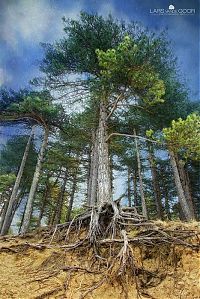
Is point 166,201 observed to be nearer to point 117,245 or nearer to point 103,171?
point 103,171

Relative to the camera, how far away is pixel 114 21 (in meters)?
8.57

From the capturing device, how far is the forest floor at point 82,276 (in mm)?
3113

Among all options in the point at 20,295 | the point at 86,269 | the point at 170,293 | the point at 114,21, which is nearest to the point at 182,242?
the point at 170,293

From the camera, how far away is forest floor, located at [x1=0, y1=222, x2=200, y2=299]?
3113mm

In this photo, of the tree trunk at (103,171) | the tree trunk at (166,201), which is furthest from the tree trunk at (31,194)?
the tree trunk at (166,201)

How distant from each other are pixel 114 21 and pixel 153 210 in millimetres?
16118

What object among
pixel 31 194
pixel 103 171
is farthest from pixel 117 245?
pixel 31 194

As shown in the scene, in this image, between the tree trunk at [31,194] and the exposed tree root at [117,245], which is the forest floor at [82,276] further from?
the tree trunk at [31,194]

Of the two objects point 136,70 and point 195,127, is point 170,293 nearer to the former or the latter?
point 195,127

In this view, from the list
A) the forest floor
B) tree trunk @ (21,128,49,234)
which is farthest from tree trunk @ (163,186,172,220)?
the forest floor

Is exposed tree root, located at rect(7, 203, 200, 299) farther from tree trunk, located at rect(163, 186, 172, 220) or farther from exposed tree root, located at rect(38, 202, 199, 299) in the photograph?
tree trunk, located at rect(163, 186, 172, 220)

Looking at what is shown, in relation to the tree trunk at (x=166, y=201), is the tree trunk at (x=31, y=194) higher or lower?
lower

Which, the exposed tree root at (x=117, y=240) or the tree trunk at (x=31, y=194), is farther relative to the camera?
the tree trunk at (x=31, y=194)

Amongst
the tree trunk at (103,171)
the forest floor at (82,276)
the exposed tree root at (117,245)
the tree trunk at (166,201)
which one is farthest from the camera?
the tree trunk at (166,201)
